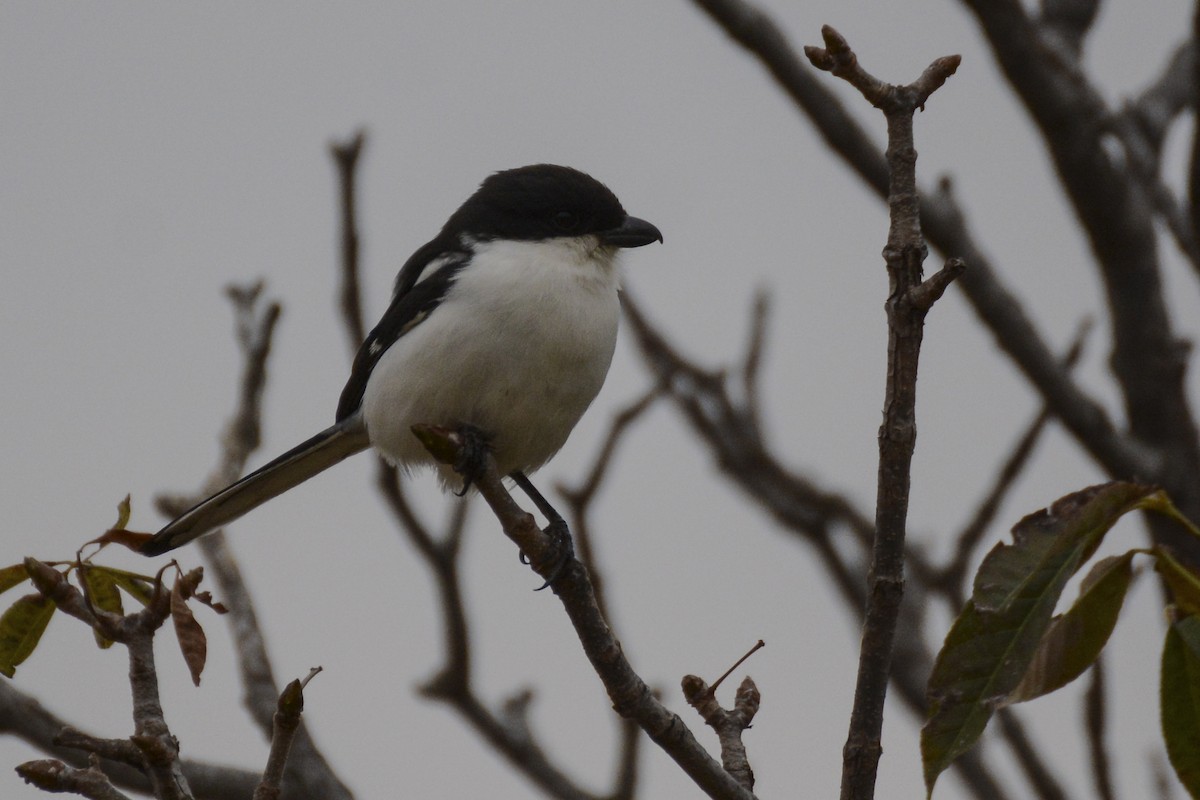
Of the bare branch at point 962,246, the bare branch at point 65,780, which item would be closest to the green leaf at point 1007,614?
the bare branch at point 65,780

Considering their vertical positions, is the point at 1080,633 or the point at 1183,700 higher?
the point at 1080,633

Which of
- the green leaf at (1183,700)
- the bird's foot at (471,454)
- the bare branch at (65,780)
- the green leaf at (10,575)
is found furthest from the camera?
the bird's foot at (471,454)

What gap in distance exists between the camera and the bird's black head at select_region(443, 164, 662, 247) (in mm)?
4609

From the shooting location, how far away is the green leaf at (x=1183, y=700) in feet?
5.91

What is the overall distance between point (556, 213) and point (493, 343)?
2.52 feet

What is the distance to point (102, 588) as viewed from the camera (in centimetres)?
239

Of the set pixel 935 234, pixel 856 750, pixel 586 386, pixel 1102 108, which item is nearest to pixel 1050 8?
pixel 1102 108

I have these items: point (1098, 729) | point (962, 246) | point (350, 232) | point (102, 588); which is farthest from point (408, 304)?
point (1098, 729)

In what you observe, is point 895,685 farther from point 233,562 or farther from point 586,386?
point 233,562

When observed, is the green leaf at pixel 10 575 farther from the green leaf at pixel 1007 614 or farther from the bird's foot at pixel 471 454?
the green leaf at pixel 1007 614

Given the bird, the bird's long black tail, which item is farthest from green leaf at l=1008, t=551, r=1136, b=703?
the bird's long black tail

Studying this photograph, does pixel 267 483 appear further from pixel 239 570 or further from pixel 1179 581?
pixel 1179 581

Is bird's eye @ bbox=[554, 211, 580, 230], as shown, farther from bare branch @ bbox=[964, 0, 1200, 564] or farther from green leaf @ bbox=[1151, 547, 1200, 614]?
green leaf @ bbox=[1151, 547, 1200, 614]

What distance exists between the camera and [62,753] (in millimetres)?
3254
